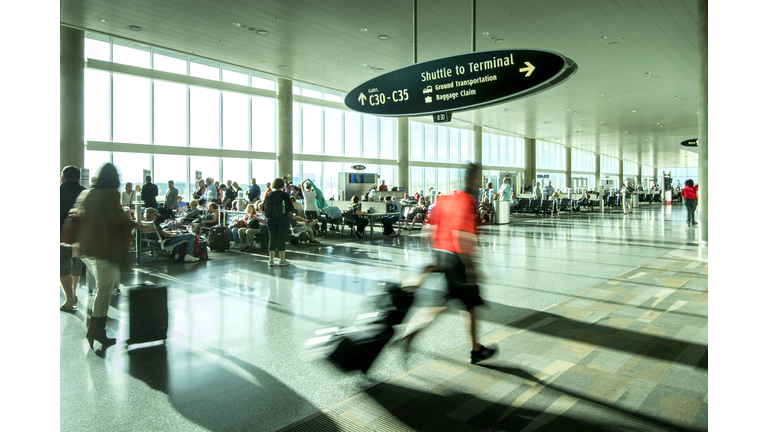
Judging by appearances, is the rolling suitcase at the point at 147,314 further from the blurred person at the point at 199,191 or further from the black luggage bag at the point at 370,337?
the blurred person at the point at 199,191

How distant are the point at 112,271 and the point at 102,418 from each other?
148cm

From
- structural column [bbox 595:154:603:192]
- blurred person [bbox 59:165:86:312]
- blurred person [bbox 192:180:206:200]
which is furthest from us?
structural column [bbox 595:154:603:192]

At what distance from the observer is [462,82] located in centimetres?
425

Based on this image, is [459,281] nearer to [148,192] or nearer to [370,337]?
[370,337]

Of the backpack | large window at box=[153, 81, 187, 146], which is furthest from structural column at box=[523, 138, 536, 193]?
the backpack

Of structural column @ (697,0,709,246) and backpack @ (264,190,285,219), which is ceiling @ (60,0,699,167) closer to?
structural column @ (697,0,709,246)

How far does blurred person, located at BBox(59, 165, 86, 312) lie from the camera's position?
4.89 metres

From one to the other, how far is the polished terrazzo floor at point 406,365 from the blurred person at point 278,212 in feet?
5.07

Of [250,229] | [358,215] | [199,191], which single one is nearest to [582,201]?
[358,215]

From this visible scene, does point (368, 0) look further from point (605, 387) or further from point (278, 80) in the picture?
point (278, 80)

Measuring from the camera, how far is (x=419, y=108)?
4.67 metres

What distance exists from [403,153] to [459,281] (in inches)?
Answer: 846

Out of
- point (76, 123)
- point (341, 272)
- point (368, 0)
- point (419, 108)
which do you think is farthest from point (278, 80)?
point (419, 108)

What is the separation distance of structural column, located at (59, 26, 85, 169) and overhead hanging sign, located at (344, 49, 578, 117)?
10.6 m
